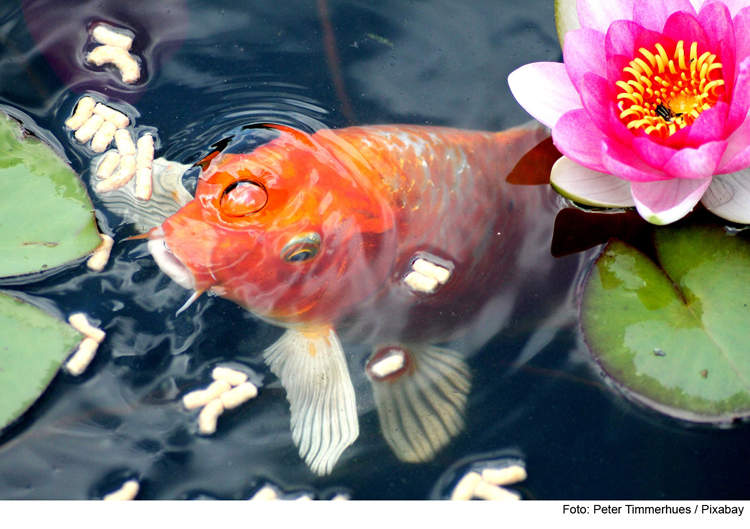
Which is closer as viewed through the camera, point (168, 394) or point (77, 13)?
point (168, 394)

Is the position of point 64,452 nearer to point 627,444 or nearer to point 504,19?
point 627,444

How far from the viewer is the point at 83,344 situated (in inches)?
69.8

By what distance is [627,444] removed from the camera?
1728mm

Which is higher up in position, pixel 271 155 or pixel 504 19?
pixel 504 19

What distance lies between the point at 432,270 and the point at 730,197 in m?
0.91

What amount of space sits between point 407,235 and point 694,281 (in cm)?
90

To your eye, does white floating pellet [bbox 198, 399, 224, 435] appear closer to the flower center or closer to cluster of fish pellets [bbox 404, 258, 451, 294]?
cluster of fish pellets [bbox 404, 258, 451, 294]

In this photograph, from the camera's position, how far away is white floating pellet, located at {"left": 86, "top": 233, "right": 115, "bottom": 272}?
6.11ft

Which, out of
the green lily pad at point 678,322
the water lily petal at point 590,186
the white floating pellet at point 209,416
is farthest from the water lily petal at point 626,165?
the white floating pellet at point 209,416

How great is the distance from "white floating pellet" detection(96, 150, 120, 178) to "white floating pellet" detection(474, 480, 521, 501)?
1.68 m

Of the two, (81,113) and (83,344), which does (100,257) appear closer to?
(83,344)

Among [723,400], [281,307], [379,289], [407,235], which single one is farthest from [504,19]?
[723,400]

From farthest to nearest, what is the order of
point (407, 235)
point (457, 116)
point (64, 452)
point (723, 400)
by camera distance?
point (457, 116)
point (407, 235)
point (64, 452)
point (723, 400)

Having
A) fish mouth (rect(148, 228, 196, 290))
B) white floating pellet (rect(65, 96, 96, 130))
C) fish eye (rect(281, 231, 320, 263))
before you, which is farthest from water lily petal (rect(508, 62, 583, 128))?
white floating pellet (rect(65, 96, 96, 130))
